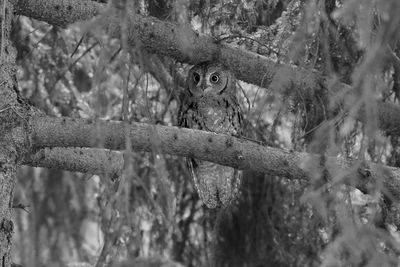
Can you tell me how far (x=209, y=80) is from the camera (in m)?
4.39

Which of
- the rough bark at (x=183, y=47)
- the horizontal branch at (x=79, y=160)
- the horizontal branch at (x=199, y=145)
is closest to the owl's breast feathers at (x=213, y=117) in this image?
the rough bark at (x=183, y=47)

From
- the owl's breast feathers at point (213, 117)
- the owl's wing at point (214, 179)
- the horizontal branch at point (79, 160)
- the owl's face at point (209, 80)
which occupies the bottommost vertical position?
the horizontal branch at point (79, 160)

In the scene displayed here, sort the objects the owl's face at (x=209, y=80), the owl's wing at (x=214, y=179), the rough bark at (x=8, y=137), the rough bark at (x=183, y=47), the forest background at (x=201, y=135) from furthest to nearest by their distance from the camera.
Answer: the owl's wing at (x=214, y=179), the owl's face at (x=209, y=80), the rough bark at (x=183, y=47), the rough bark at (x=8, y=137), the forest background at (x=201, y=135)

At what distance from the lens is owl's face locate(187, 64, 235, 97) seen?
4312mm

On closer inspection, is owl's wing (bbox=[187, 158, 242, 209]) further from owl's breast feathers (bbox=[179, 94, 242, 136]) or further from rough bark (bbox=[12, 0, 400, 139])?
rough bark (bbox=[12, 0, 400, 139])

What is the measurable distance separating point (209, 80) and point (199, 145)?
180 cm

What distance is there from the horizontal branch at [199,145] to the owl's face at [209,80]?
60.9 inches

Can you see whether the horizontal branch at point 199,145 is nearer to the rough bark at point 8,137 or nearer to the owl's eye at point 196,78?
the rough bark at point 8,137

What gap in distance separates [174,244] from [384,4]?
303 centimetres

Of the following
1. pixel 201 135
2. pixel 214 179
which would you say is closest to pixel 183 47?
pixel 201 135

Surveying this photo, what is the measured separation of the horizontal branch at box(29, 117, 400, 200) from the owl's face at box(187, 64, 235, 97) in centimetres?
155

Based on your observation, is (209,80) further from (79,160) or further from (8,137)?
(8,137)

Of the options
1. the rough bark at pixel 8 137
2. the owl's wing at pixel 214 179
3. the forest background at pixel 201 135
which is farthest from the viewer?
the owl's wing at pixel 214 179

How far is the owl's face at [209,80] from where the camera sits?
14.1 feet
